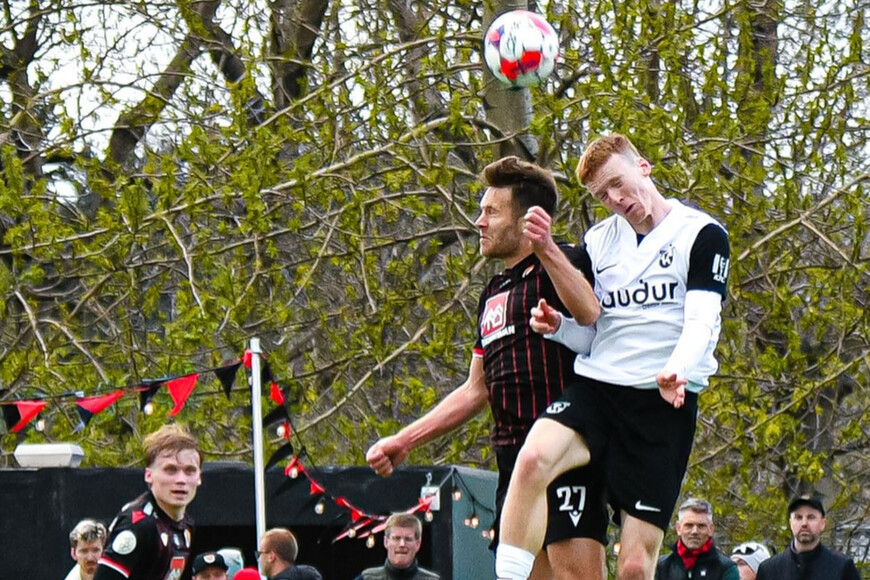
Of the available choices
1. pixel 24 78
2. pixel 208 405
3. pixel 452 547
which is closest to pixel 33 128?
pixel 24 78

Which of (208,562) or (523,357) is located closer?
(523,357)

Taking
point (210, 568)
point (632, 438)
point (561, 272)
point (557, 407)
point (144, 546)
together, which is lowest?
point (210, 568)

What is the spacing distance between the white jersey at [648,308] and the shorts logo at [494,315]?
1.25ft

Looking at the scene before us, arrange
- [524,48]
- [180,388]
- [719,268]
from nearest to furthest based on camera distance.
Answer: [719,268], [524,48], [180,388]

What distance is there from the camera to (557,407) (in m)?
5.57

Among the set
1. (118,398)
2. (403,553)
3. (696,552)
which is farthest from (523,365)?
(118,398)

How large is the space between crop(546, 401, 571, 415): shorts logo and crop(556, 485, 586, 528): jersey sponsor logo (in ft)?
0.90

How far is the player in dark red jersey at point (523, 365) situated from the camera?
5.63m

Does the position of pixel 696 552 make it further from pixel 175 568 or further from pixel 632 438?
pixel 632 438

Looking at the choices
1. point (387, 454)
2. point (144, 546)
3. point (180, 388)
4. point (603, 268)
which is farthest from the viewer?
point (180, 388)

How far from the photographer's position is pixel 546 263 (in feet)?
17.9

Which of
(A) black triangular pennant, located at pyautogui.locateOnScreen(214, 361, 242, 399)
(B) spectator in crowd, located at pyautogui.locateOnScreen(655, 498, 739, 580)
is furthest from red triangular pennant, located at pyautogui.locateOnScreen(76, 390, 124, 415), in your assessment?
(B) spectator in crowd, located at pyautogui.locateOnScreen(655, 498, 739, 580)

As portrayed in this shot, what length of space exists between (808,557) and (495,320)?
5.18 metres

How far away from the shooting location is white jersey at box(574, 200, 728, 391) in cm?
557
